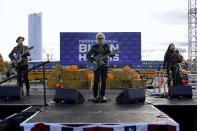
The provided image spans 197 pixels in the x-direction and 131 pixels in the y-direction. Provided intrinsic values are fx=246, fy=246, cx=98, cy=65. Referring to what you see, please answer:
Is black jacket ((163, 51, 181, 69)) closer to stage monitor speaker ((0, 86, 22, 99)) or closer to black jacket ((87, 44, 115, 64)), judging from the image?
black jacket ((87, 44, 115, 64))

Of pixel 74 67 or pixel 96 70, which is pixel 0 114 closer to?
pixel 96 70

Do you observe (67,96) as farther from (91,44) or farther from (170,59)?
(91,44)

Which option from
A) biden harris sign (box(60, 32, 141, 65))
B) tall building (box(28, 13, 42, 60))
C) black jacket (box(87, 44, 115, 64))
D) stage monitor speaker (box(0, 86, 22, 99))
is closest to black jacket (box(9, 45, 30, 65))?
stage monitor speaker (box(0, 86, 22, 99))

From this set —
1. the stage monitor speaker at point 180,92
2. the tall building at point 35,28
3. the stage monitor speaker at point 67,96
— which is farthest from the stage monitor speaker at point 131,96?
the tall building at point 35,28

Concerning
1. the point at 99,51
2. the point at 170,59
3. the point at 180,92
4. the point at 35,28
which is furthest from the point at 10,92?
the point at 35,28

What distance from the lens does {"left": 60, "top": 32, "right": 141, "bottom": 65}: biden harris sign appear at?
459 inches

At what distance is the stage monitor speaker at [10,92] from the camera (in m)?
5.96

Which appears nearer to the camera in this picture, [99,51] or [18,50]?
[99,51]

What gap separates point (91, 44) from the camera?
38.2 feet

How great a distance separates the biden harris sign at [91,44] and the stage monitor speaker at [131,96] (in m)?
6.42

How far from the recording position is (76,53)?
38.8ft

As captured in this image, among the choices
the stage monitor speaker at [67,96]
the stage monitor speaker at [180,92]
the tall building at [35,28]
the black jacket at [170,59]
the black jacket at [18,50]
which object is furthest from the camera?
the tall building at [35,28]

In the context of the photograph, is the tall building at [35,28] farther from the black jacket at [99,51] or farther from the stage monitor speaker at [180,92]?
the stage monitor speaker at [180,92]

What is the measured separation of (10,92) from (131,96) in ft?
9.68
